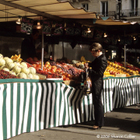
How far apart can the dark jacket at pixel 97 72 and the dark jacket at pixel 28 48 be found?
6433 mm

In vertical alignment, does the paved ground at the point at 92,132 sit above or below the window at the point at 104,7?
below

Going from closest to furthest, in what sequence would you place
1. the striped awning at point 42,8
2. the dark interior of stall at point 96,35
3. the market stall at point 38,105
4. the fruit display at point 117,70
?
the market stall at point 38,105
the striped awning at point 42,8
the fruit display at point 117,70
the dark interior of stall at point 96,35

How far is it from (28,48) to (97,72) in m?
6.82

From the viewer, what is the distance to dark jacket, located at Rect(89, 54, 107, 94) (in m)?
5.75

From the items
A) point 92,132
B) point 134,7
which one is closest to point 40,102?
point 92,132

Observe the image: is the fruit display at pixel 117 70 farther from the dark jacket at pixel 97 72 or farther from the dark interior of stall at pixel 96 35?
the dark jacket at pixel 97 72

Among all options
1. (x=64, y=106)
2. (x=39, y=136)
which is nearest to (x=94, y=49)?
(x=64, y=106)

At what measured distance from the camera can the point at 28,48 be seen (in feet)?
38.9

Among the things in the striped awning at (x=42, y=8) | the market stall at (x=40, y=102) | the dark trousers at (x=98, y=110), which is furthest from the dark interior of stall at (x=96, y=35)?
the dark trousers at (x=98, y=110)

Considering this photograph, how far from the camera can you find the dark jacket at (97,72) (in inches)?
226

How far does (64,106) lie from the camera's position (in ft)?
19.4

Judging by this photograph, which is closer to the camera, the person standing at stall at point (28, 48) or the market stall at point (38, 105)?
the market stall at point (38, 105)

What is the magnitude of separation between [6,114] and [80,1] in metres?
37.2

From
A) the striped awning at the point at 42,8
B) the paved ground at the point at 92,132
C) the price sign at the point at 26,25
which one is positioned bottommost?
the paved ground at the point at 92,132
